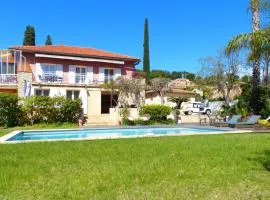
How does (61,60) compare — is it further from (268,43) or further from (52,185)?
(52,185)

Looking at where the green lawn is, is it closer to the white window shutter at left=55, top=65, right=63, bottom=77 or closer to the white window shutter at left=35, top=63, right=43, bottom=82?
the white window shutter at left=35, top=63, right=43, bottom=82

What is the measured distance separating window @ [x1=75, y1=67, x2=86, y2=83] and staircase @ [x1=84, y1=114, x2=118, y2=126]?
765 cm

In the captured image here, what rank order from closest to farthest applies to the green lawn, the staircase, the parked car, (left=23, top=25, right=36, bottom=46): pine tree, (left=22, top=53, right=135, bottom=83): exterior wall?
1. the green lawn
2. the staircase
3. (left=22, top=53, right=135, bottom=83): exterior wall
4. the parked car
5. (left=23, top=25, right=36, bottom=46): pine tree

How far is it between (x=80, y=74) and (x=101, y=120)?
8.87 m

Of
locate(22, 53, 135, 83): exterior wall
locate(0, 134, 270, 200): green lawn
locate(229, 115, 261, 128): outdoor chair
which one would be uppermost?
locate(22, 53, 135, 83): exterior wall

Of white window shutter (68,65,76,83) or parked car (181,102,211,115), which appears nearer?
white window shutter (68,65,76,83)

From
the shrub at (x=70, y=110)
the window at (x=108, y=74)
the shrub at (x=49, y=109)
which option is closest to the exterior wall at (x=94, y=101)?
the window at (x=108, y=74)

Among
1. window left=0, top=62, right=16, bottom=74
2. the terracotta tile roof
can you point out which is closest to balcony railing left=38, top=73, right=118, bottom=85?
the terracotta tile roof

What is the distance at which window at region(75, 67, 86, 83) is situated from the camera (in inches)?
1565

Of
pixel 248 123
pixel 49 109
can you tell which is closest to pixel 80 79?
pixel 49 109

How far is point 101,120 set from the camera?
3284cm

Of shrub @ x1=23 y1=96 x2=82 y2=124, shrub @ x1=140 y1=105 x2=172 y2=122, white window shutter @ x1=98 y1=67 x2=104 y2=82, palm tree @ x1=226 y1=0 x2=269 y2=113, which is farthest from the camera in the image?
white window shutter @ x1=98 y1=67 x2=104 y2=82

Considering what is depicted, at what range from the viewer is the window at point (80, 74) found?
130 ft

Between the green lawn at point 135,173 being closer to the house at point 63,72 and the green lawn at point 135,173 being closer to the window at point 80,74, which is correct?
the house at point 63,72
